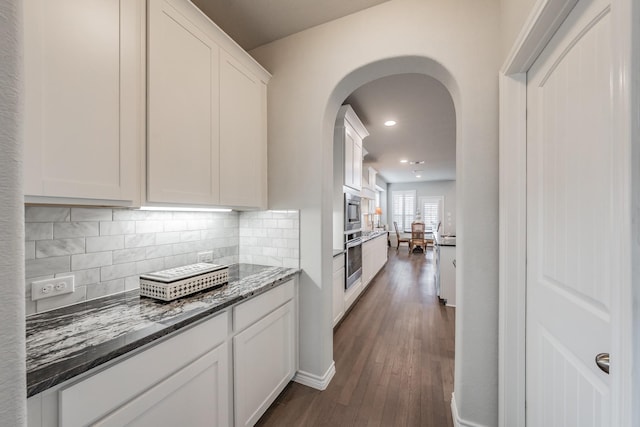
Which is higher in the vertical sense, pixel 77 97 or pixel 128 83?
pixel 128 83

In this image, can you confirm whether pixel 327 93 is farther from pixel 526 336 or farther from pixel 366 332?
pixel 366 332

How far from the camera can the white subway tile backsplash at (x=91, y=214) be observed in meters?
1.22

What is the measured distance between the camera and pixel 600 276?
814mm

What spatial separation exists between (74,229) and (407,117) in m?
3.54

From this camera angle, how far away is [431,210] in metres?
10.1

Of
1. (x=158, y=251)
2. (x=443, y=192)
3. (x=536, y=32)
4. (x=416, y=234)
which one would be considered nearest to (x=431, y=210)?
(x=443, y=192)

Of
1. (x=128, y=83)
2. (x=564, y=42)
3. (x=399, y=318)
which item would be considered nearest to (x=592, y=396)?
(x=564, y=42)

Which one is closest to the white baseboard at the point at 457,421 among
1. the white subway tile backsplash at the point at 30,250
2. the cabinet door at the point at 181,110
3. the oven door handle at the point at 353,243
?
the oven door handle at the point at 353,243

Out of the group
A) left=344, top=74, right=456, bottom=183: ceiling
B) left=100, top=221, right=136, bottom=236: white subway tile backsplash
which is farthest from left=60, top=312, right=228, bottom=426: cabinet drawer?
left=344, top=74, right=456, bottom=183: ceiling

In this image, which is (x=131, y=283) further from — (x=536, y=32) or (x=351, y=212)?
(x=351, y=212)

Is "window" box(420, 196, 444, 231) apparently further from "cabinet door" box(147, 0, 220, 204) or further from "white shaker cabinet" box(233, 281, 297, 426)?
"cabinet door" box(147, 0, 220, 204)

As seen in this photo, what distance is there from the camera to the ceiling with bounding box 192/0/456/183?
1756 millimetres

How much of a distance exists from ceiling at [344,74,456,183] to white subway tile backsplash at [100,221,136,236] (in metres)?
2.37

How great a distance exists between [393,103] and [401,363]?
272 cm
